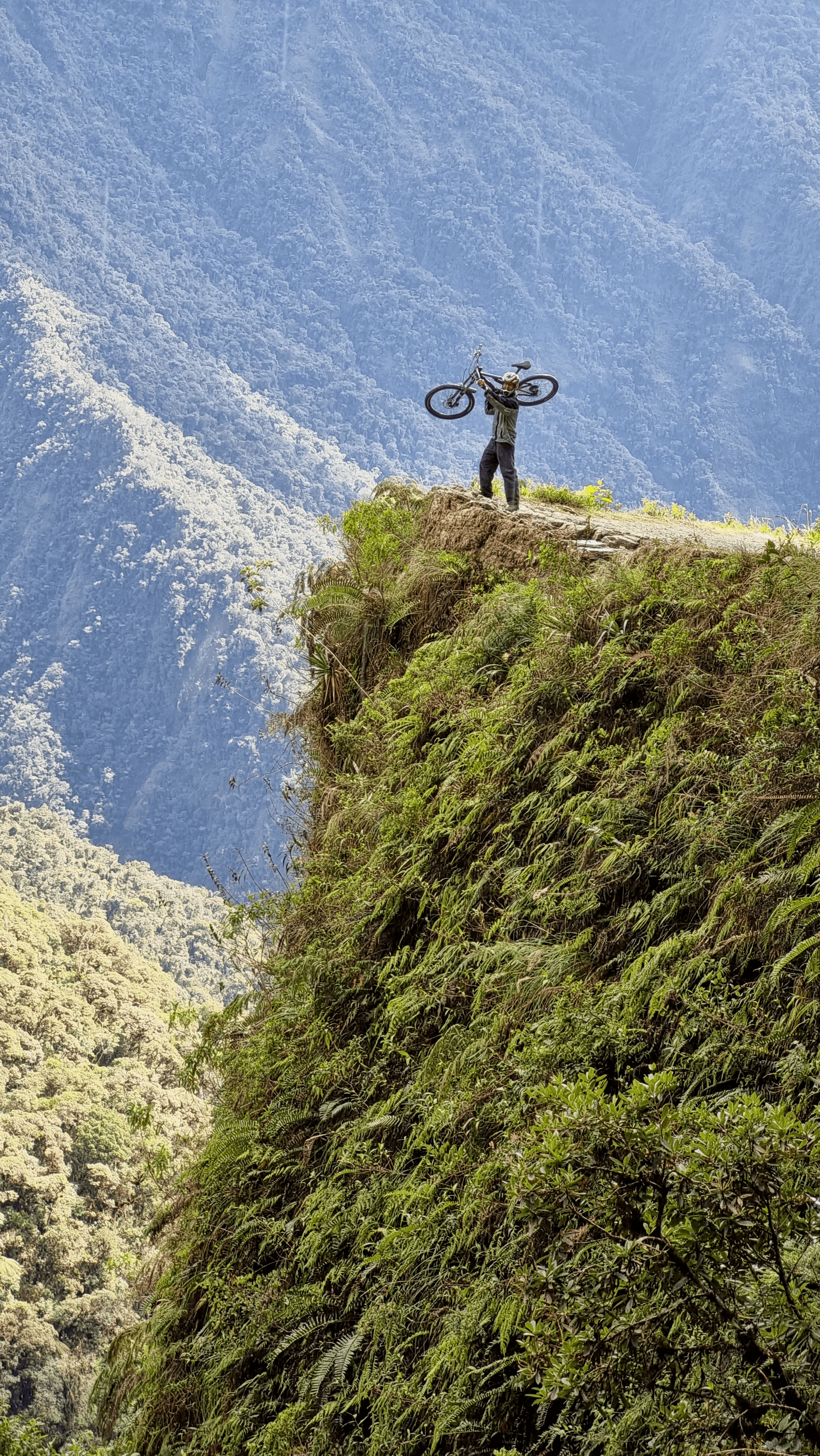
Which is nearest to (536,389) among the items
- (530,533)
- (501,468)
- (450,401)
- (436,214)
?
(450,401)

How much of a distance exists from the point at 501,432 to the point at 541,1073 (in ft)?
20.7

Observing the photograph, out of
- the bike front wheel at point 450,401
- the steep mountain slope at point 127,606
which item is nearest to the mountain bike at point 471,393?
the bike front wheel at point 450,401

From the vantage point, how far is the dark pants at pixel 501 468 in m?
8.51

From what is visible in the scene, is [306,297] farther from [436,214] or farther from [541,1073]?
[541,1073]

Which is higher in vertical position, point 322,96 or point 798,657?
point 322,96

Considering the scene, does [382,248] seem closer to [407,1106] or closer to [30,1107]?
[30,1107]

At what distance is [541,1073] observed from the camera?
12.1 feet

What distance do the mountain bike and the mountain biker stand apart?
12 cm

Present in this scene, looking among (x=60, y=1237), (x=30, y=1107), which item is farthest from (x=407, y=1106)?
(x=30, y=1107)

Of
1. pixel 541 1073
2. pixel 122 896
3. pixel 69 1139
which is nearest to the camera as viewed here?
pixel 541 1073

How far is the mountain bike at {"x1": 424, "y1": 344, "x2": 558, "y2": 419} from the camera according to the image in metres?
9.44

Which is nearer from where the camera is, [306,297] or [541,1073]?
[541,1073]

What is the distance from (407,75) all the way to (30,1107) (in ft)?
603

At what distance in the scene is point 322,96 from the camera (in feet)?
575
